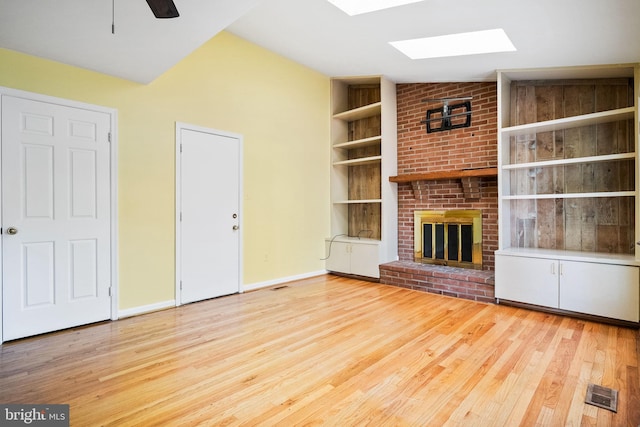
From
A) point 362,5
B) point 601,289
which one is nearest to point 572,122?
point 601,289

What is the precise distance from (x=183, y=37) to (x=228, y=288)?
2.78m

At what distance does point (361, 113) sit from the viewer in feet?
17.7

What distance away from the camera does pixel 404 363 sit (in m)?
2.34

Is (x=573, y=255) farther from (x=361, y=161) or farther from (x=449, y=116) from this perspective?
(x=361, y=161)

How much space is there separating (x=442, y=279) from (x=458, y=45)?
2645mm

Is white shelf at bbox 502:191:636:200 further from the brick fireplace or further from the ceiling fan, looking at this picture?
the ceiling fan

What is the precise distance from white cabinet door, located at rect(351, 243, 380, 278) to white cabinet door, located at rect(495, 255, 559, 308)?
1600mm

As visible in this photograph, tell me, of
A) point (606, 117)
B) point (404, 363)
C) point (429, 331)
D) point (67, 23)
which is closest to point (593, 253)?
point (606, 117)

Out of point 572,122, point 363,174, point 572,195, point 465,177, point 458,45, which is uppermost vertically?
point 458,45

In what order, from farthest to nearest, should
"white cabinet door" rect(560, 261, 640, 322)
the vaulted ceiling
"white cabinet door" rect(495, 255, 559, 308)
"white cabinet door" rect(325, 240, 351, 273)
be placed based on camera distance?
"white cabinet door" rect(325, 240, 351, 273), "white cabinet door" rect(495, 255, 559, 308), "white cabinet door" rect(560, 261, 640, 322), the vaulted ceiling

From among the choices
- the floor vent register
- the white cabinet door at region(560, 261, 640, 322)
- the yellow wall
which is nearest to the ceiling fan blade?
the yellow wall

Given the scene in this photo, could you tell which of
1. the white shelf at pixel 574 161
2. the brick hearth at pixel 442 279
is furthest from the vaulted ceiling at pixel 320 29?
the brick hearth at pixel 442 279

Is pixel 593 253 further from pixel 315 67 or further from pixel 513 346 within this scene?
pixel 315 67

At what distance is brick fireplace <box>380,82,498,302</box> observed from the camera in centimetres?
426
